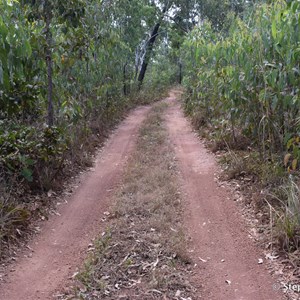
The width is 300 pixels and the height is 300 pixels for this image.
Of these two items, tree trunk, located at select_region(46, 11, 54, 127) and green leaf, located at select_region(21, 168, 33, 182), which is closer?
green leaf, located at select_region(21, 168, 33, 182)

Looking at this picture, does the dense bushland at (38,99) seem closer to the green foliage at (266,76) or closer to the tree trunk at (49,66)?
the tree trunk at (49,66)

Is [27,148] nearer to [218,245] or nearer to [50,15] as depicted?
[50,15]

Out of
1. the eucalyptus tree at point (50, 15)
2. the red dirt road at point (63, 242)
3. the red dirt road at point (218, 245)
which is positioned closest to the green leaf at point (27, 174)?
the red dirt road at point (63, 242)

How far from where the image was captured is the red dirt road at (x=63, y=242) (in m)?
3.81

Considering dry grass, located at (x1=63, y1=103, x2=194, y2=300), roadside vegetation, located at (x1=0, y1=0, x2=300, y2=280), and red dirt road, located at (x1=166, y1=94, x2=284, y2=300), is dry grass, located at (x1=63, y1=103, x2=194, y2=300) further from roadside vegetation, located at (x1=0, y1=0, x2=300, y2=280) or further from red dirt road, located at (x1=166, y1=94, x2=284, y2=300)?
roadside vegetation, located at (x1=0, y1=0, x2=300, y2=280)

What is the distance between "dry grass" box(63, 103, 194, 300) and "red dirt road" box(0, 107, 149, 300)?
0.78 ft

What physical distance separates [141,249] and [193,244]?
676 mm

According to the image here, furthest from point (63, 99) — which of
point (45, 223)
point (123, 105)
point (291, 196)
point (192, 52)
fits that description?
point (123, 105)

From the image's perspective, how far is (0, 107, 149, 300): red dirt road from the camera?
381cm

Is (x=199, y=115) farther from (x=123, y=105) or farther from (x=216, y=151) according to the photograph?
(x=123, y=105)

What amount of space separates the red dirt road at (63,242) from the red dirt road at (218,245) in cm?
127

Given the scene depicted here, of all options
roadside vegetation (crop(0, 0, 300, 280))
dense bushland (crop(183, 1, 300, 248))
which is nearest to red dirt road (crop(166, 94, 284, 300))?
roadside vegetation (crop(0, 0, 300, 280))

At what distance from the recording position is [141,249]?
439cm

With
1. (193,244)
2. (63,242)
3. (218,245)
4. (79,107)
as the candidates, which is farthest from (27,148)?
(218,245)
